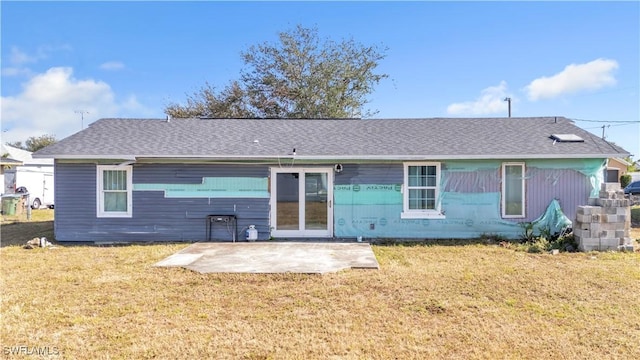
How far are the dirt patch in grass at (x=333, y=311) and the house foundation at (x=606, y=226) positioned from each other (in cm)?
131

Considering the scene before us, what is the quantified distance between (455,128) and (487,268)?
6.43 metres

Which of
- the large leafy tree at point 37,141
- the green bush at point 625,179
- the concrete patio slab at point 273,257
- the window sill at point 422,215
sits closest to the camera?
the concrete patio slab at point 273,257

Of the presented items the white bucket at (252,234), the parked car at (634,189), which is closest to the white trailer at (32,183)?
the white bucket at (252,234)

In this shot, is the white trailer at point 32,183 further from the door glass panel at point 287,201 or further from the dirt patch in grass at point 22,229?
the door glass panel at point 287,201

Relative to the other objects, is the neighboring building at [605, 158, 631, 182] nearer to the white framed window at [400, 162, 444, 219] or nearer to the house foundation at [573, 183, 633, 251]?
the house foundation at [573, 183, 633, 251]

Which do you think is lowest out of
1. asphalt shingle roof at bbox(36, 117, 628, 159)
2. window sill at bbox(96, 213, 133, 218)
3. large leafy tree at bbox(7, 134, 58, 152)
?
window sill at bbox(96, 213, 133, 218)

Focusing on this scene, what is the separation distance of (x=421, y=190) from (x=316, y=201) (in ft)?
10.00

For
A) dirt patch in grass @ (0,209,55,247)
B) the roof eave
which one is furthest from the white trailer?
the roof eave

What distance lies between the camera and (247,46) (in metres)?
25.9

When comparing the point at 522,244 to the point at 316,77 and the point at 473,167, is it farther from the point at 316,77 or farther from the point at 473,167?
the point at 316,77

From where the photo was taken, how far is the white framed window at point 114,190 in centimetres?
1048

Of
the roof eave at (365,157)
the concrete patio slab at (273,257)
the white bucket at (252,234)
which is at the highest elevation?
the roof eave at (365,157)

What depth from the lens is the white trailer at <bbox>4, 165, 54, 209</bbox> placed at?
20.8m

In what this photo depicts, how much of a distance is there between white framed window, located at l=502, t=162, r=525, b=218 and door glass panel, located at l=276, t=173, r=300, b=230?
594 centimetres
